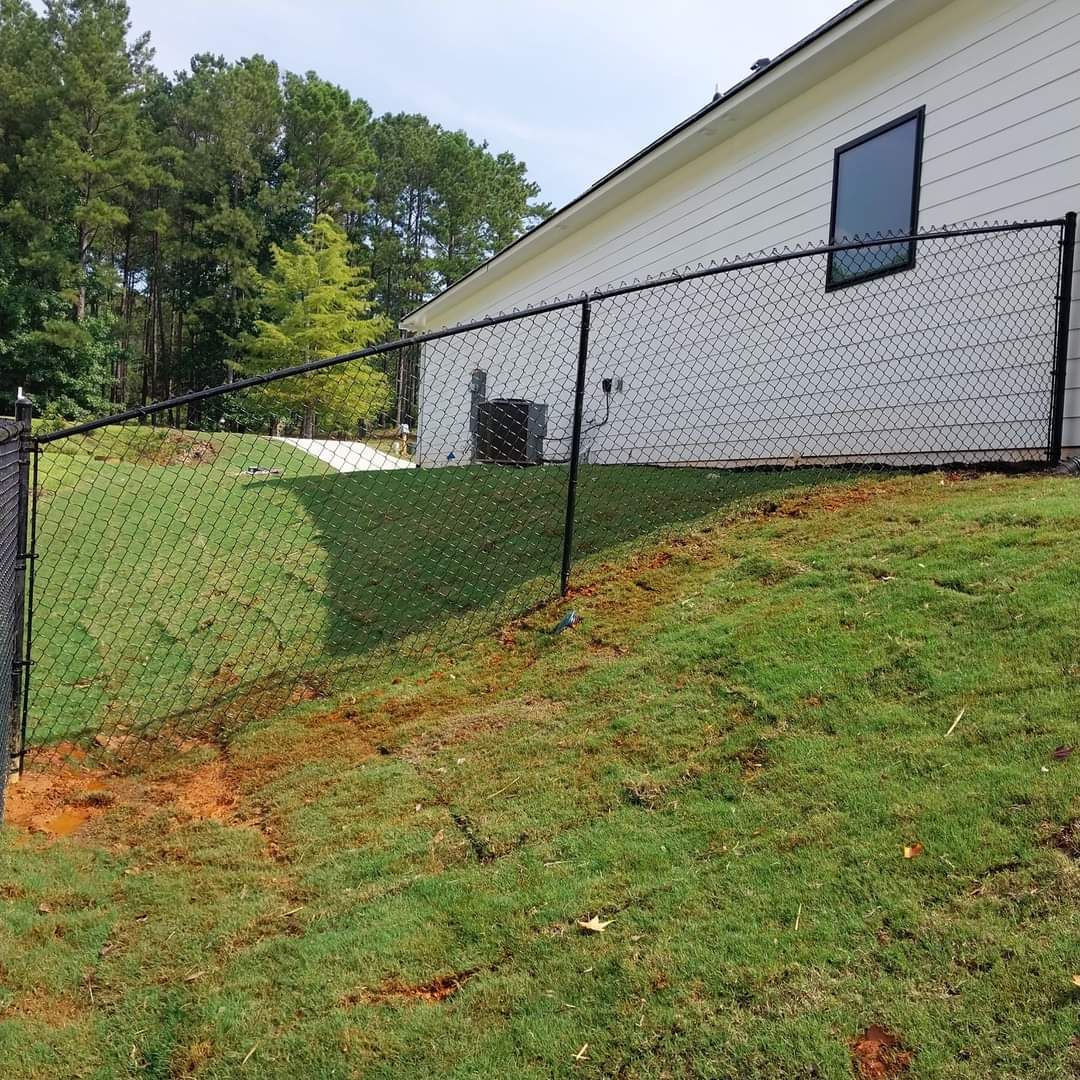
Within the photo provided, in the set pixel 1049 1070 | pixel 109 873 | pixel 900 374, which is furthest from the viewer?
pixel 900 374

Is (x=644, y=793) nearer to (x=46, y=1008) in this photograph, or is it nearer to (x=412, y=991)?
(x=412, y=991)

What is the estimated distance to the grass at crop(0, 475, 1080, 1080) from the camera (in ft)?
5.88

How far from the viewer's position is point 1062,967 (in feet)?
5.55

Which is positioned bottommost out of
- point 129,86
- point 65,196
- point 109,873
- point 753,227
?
point 109,873

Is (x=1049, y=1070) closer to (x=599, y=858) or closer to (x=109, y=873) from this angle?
(x=599, y=858)

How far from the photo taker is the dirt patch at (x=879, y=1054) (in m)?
1.58

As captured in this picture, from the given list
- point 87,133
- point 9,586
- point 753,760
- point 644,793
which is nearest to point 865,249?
point 753,760

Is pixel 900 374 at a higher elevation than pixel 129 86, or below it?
below

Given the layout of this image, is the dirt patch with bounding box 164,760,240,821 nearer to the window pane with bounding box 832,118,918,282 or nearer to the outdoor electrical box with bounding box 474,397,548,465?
the window pane with bounding box 832,118,918,282

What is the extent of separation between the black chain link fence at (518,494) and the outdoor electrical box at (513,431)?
1725mm

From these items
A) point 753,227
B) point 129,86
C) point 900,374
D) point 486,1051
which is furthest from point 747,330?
point 129,86

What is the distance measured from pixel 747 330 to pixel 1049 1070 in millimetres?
7428

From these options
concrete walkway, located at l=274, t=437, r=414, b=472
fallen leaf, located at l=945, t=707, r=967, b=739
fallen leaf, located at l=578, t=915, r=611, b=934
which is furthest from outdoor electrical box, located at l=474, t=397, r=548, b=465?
fallen leaf, located at l=578, t=915, r=611, b=934

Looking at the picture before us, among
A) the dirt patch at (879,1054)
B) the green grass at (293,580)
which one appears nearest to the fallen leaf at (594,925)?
the dirt patch at (879,1054)
